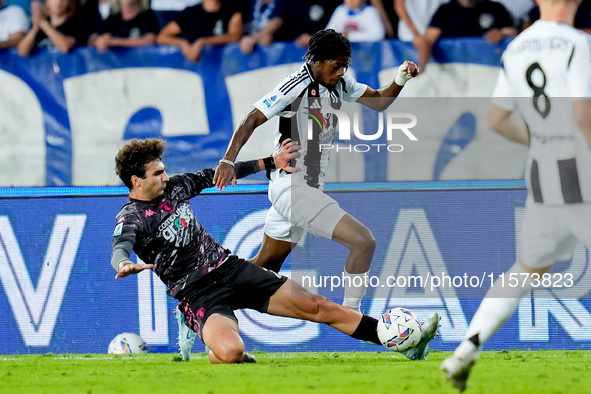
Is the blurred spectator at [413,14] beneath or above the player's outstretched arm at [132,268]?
above

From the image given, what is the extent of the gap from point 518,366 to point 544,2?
2.29 meters

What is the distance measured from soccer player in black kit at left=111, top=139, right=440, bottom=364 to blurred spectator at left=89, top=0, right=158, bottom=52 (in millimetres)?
2412

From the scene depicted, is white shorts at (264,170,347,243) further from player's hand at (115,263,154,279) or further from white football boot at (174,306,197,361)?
player's hand at (115,263,154,279)

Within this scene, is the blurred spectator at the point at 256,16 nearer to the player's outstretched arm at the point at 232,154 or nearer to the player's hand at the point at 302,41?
the player's hand at the point at 302,41

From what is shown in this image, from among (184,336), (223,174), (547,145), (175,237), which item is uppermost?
(547,145)

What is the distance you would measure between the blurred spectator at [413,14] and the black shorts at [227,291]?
2.89 m

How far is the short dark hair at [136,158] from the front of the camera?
5.49 m

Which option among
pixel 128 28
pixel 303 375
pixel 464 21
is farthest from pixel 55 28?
pixel 303 375

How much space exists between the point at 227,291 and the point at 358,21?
124 inches

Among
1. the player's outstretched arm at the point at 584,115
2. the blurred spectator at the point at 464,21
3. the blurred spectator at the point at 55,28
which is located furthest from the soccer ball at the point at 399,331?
the blurred spectator at the point at 55,28

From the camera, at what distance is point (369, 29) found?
7684mm

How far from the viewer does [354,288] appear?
6082mm

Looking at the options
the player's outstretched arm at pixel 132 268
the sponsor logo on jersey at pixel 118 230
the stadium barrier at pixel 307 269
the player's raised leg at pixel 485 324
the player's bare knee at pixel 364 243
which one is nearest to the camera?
the player's raised leg at pixel 485 324

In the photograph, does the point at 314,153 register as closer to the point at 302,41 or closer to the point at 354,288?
the point at 354,288
